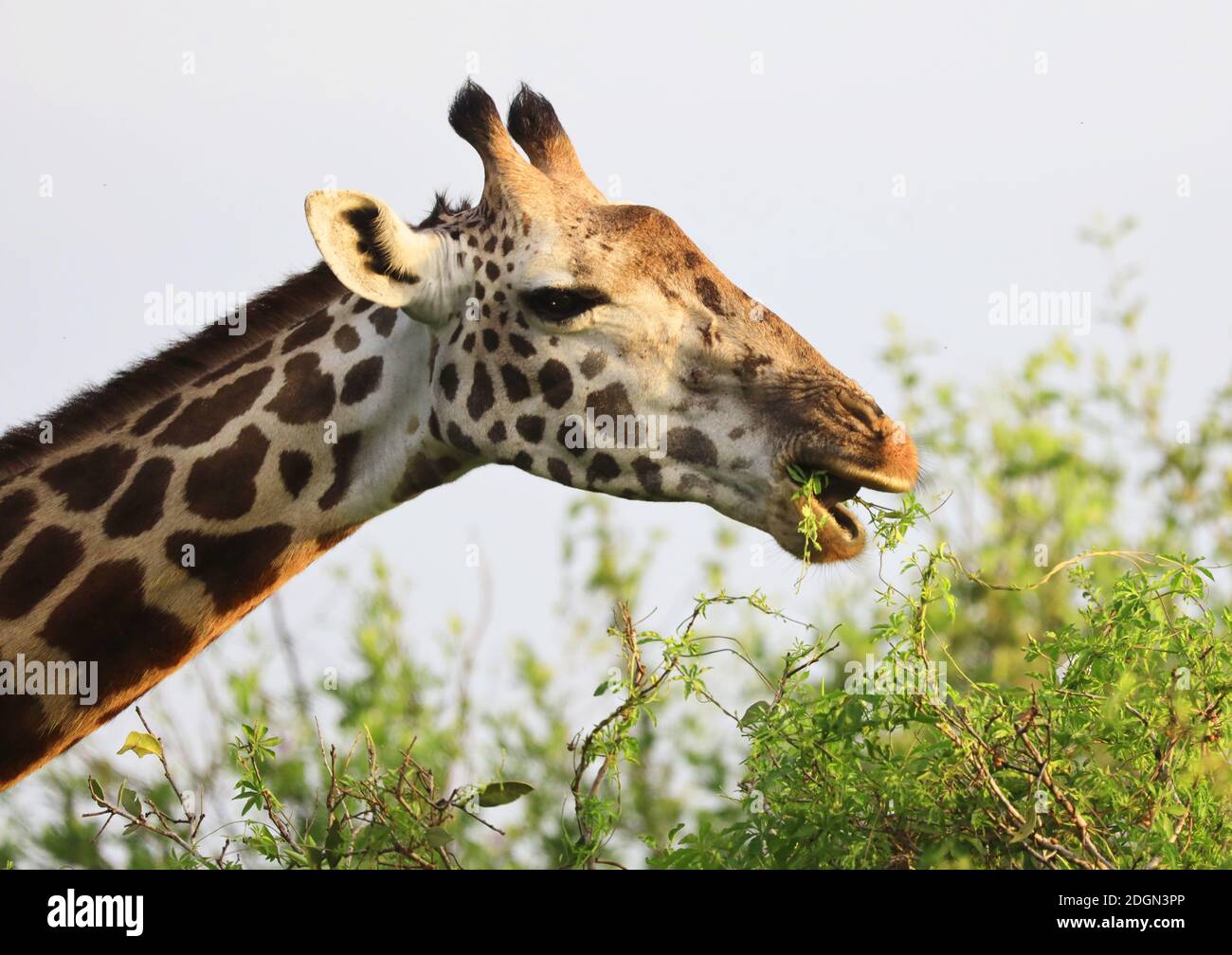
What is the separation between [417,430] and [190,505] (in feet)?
3.04

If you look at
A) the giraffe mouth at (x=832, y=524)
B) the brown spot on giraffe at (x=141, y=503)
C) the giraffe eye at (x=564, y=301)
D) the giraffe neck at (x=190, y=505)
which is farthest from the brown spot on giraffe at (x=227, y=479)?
the giraffe mouth at (x=832, y=524)

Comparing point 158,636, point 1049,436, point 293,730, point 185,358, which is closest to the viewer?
point 158,636

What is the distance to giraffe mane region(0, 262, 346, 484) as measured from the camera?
257 inches

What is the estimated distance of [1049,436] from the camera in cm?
1706

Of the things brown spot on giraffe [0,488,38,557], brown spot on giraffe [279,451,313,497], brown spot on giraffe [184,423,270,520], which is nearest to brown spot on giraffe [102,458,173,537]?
brown spot on giraffe [184,423,270,520]

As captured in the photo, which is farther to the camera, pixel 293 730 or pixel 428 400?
pixel 293 730

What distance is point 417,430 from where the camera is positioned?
20.1 feet

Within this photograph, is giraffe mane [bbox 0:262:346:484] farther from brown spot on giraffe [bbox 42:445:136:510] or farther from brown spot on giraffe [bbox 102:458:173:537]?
brown spot on giraffe [bbox 102:458:173:537]

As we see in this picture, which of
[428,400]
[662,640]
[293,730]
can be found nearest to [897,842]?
[662,640]

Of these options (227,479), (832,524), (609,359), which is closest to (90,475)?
(227,479)

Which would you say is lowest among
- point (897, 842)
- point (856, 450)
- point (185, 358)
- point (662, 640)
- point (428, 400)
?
point (897, 842)
